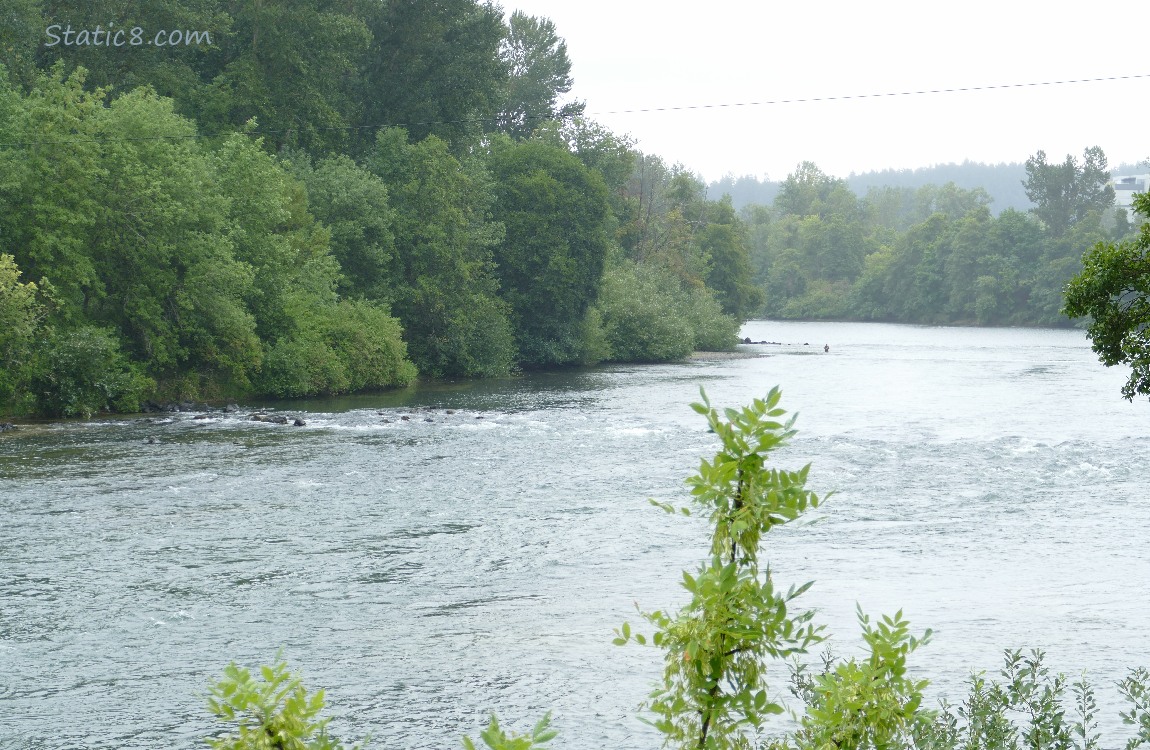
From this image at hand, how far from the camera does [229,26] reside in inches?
2181

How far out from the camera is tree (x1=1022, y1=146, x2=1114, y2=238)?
133m

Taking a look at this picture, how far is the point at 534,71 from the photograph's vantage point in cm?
10300

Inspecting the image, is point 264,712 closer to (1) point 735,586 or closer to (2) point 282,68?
(1) point 735,586

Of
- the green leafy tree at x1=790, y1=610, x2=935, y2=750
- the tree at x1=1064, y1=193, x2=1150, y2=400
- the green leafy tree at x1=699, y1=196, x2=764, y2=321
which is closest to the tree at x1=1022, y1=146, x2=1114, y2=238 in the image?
the green leafy tree at x1=699, y1=196, x2=764, y2=321

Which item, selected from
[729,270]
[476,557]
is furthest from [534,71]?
[476,557]

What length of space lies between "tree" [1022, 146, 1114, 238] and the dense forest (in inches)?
2384

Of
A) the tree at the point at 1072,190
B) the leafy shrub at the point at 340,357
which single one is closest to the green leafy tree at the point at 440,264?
the leafy shrub at the point at 340,357

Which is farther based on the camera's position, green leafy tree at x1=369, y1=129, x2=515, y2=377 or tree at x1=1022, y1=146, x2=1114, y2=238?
tree at x1=1022, y1=146, x2=1114, y2=238

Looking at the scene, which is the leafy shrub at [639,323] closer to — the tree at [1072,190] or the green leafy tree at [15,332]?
the green leafy tree at [15,332]

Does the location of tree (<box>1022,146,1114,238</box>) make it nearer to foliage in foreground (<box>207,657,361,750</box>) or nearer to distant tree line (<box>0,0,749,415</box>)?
distant tree line (<box>0,0,749,415</box>)

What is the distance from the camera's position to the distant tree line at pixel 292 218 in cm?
3941

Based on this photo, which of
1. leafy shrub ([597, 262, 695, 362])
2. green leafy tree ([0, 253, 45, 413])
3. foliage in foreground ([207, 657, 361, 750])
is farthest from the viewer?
leafy shrub ([597, 262, 695, 362])

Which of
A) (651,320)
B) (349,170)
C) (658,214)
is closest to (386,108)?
(349,170)

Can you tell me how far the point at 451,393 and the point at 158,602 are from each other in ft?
107
